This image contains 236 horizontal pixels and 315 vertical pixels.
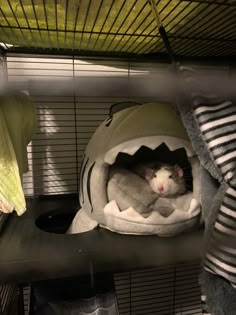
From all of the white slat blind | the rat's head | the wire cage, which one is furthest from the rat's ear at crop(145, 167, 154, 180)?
the white slat blind

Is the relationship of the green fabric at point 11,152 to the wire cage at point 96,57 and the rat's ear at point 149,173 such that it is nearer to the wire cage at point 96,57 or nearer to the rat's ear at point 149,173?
the wire cage at point 96,57

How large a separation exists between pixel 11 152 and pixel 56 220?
0.39 m

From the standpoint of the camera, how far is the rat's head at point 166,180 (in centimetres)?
70

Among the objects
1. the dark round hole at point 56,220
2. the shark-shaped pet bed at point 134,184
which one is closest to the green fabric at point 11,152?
the shark-shaped pet bed at point 134,184

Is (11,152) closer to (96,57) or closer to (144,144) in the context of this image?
(144,144)

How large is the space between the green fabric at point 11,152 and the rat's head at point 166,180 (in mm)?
311

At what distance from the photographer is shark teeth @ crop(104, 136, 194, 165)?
0.65m

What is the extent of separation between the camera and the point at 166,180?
71 centimetres

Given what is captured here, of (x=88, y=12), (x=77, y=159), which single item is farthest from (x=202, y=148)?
(x=77, y=159)

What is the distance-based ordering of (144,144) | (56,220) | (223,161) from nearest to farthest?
1. (223,161)
2. (144,144)
3. (56,220)

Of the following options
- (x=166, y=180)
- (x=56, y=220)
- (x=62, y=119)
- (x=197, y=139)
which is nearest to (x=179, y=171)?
(x=166, y=180)

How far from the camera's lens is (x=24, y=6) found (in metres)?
0.61

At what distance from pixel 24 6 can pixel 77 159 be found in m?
0.56

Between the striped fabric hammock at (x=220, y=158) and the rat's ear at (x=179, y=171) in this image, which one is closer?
the striped fabric hammock at (x=220, y=158)
